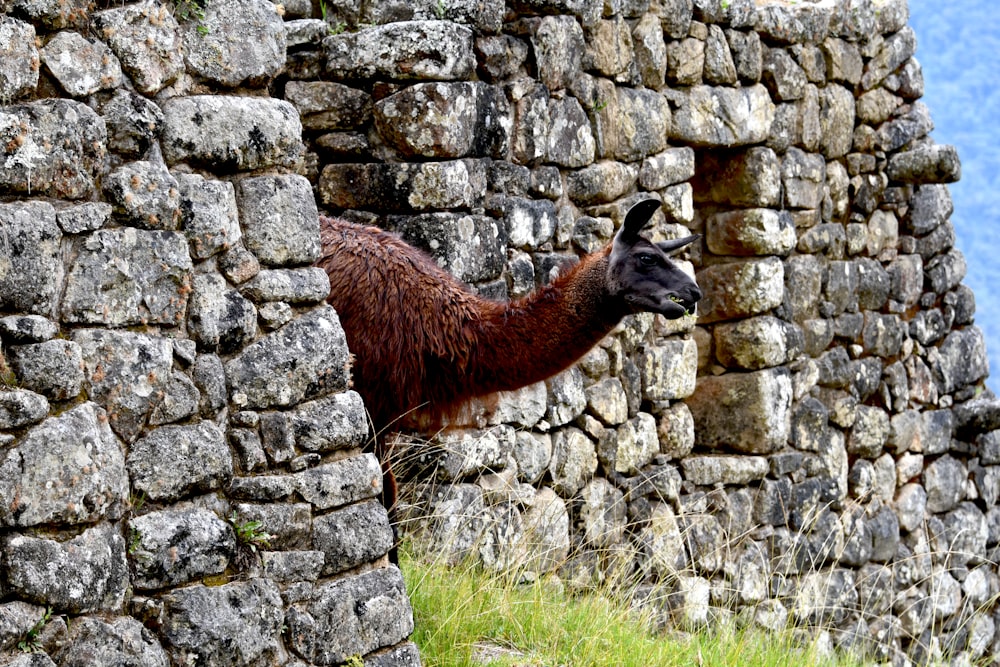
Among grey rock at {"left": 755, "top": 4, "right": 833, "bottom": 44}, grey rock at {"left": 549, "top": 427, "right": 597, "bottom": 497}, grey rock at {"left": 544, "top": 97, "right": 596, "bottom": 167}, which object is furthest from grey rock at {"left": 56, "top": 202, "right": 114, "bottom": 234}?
grey rock at {"left": 755, "top": 4, "right": 833, "bottom": 44}

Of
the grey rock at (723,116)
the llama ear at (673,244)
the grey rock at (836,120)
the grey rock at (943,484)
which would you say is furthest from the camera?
the grey rock at (943,484)

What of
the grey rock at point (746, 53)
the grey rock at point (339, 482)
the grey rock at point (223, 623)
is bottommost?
the grey rock at point (223, 623)

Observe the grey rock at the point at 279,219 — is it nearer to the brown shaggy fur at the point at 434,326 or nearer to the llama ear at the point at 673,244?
the brown shaggy fur at the point at 434,326

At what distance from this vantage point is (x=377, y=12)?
5094mm

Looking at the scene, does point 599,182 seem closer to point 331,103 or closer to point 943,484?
point 331,103

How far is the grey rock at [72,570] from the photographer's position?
7.84ft

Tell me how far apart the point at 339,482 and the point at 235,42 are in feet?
3.73

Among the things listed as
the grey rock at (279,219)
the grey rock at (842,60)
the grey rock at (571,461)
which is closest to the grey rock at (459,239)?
the grey rock at (571,461)

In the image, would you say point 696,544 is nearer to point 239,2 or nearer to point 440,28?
point 440,28

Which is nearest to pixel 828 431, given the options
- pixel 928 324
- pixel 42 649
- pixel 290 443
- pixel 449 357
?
pixel 928 324

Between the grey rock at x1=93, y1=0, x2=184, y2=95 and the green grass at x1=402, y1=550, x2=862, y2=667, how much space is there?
2033mm

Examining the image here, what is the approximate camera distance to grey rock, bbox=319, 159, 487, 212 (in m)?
4.95

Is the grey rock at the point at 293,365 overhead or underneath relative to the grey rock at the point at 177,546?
overhead

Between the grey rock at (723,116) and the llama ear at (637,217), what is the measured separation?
1.90m
